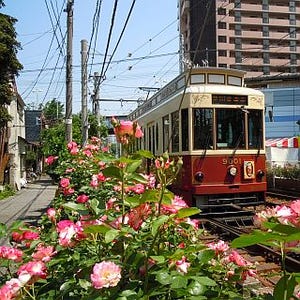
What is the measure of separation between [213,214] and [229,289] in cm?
806

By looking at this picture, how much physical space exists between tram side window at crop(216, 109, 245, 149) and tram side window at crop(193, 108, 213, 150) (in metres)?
0.19

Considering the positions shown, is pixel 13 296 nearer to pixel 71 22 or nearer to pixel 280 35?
pixel 71 22

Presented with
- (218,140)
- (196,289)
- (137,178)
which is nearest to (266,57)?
(218,140)

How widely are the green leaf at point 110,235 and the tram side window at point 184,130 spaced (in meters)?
7.96

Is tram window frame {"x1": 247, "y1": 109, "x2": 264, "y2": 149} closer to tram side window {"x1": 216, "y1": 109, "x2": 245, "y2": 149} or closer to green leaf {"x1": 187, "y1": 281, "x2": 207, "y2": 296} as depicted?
tram side window {"x1": 216, "y1": 109, "x2": 245, "y2": 149}

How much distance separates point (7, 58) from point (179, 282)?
20.2 metres

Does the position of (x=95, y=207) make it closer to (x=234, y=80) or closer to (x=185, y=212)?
(x=185, y=212)

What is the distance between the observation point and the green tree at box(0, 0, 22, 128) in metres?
20.2

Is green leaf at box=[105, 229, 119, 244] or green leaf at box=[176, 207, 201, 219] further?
green leaf at box=[176, 207, 201, 219]

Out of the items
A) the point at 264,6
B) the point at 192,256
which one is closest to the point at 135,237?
the point at 192,256

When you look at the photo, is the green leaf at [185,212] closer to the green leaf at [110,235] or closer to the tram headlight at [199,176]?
the green leaf at [110,235]

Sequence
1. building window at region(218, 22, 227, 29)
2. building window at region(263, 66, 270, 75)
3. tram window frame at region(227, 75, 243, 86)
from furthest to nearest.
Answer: building window at region(263, 66, 270, 75) < building window at region(218, 22, 227, 29) < tram window frame at region(227, 75, 243, 86)

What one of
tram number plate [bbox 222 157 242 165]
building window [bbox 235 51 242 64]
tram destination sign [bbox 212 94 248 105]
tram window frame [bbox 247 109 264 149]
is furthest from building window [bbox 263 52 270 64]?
tram number plate [bbox 222 157 242 165]

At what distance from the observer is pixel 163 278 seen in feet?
5.70
